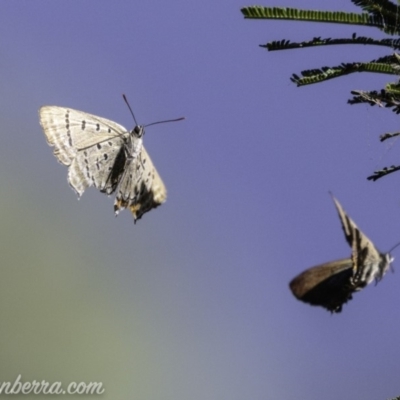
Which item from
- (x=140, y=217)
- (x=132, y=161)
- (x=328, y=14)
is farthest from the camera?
(x=132, y=161)

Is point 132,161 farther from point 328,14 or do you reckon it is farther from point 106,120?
point 328,14

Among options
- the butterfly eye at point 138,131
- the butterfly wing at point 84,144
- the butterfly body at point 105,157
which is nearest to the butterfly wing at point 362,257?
the butterfly body at point 105,157

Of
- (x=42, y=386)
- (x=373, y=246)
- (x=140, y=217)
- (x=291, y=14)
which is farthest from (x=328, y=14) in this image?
(x=42, y=386)

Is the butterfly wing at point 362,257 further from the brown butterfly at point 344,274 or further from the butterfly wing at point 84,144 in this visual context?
the butterfly wing at point 84,144

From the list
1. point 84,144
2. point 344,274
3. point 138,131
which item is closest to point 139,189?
point 138,131

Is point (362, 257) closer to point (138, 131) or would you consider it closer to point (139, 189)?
point (139, 189)

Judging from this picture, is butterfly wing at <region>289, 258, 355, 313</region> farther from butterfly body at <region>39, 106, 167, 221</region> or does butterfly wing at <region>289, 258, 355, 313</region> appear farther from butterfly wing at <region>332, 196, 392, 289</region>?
butterfly body at <region>39, 106, 167, 221</region>

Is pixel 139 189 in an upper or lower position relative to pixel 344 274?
upper
